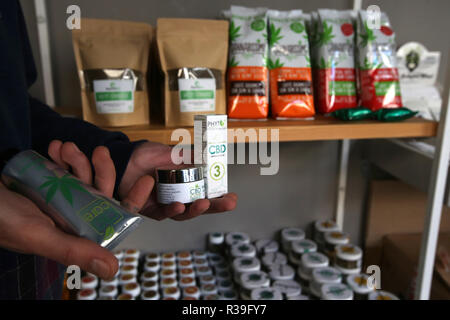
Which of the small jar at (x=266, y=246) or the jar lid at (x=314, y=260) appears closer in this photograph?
the jar lid at (x=314, y=260)

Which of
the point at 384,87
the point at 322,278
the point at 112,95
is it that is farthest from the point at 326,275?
the point at 112,95

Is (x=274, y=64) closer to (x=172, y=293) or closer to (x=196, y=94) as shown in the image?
(x=196, y=94)

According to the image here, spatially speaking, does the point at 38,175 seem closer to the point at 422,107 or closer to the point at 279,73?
the point at 279,73

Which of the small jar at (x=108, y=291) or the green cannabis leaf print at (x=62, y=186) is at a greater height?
the green cannabis leaf print at (x=62, y=186)

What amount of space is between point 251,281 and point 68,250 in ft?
2.56

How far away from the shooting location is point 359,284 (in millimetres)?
1007

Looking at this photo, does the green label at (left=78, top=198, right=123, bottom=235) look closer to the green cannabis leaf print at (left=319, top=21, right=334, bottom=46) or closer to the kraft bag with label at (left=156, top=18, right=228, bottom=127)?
the kraft bag with label at (left=156, top=18, right=228, bottom=127)

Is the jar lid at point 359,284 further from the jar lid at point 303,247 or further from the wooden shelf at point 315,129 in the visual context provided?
the wooden shelf at point 315,129

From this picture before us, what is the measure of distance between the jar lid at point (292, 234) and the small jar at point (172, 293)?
43 cm

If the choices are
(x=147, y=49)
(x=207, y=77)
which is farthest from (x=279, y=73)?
(x=147, y=49)

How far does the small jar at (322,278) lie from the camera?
981mm

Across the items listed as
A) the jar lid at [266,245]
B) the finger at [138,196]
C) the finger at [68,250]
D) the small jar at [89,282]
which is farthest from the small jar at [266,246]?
the finger at [68,250]

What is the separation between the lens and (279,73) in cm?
90
